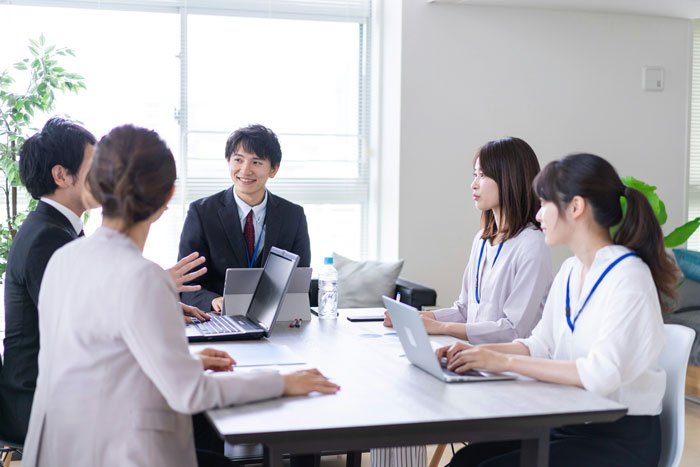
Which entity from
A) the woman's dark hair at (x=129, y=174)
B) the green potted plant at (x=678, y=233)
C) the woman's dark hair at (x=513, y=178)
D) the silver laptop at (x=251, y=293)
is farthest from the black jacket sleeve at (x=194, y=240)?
the green potted plant at (x=678, y=233)

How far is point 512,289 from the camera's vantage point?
2.67 m

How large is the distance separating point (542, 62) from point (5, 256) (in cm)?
358

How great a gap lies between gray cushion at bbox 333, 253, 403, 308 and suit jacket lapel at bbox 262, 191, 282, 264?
1.53m

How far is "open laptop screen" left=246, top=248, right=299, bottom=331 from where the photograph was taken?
245 centimetres

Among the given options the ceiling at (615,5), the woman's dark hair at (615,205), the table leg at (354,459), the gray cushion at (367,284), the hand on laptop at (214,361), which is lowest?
the table leg at (354,459)

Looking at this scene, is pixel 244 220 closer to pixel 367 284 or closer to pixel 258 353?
pixel 258 353

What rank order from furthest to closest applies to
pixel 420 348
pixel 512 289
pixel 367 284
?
pixel 367 284
pixel 512 289
pixel 420 348

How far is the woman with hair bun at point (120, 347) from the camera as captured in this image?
5.07 feet

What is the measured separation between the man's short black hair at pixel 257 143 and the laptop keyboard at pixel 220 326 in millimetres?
858

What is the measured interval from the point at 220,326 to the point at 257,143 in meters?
1.02

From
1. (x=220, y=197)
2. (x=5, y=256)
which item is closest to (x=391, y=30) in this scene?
(x=220, y=197)

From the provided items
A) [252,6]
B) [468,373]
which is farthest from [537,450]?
[252,6]

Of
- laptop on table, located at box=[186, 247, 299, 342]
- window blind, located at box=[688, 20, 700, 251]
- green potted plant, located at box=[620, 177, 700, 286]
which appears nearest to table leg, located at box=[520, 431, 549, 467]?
laptop on table, located at box=[186, 247, 299, 342]

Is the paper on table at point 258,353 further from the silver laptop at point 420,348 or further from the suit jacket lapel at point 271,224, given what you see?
the suit jacket lapel at point 271,224
